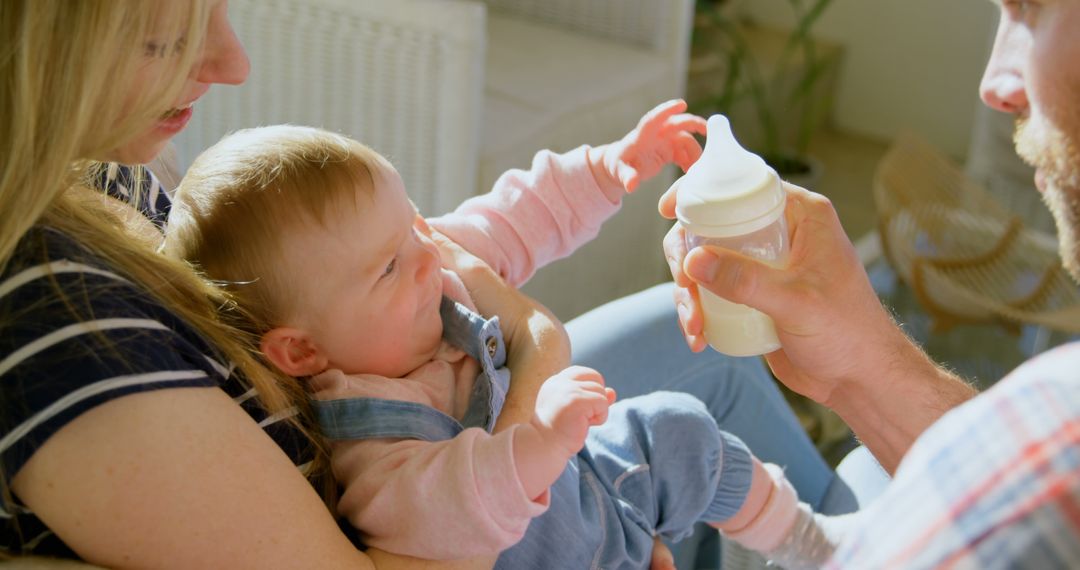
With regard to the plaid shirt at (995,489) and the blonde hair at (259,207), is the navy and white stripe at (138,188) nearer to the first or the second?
the blonde hair at (259,207)

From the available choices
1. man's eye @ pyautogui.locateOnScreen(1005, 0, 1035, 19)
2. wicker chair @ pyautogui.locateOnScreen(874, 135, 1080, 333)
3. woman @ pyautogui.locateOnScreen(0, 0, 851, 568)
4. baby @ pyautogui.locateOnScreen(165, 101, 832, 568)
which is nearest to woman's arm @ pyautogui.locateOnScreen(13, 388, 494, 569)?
woman @ pyautogui.locateOnScreen(0, 0, 851, 568)

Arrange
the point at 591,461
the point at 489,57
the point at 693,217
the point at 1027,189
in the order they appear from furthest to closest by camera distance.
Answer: the point at 1027,189 → the point at 489,57 → the point at 591,461 → the point at 693,217

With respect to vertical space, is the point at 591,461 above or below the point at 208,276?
below

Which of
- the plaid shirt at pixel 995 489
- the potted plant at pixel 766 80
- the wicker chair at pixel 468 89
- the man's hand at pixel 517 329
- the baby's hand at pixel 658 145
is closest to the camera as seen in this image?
the plaid shirt at pixel 995 489

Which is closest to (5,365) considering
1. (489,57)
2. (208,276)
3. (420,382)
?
(208,276)

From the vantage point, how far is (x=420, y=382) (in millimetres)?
1054

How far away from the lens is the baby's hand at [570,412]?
2.83 feet

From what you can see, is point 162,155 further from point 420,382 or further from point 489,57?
point 489,57

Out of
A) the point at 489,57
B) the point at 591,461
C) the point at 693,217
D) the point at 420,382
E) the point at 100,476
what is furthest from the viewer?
the point at 489,57

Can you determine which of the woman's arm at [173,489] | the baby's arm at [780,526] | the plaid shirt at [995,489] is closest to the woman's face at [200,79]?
the woman's arm at [173,489]

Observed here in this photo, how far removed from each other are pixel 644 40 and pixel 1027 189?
1061 millimetres

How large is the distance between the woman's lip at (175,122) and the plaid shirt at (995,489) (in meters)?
0.63

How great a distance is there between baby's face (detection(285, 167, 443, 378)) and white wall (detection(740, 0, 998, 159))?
2.82 m

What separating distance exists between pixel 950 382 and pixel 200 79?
810 mm
